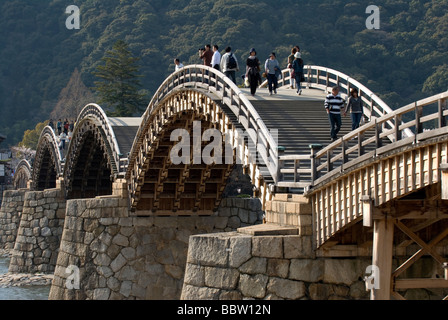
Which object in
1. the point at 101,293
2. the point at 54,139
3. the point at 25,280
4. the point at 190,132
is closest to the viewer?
the point at 190,132

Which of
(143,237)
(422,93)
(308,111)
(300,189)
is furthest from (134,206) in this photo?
(422,93)

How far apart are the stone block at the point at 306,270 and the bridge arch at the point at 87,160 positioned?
2323cm

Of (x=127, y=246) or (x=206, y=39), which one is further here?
(x=206, y=39)

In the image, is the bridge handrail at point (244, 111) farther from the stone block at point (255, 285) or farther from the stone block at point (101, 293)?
the stone block at point (101, 293)

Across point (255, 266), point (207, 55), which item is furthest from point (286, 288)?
point (207, 55)

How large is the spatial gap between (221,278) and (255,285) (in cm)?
63

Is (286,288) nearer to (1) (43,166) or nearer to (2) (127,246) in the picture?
(2) (127,246)

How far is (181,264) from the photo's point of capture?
27.8 m

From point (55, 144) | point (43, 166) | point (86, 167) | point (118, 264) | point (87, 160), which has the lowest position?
point (118, 264)

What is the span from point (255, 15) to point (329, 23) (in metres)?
8.03

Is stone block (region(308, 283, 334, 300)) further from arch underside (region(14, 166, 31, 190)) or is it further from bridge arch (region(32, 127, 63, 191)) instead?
arch underside (region(14, 166, 31, 190))

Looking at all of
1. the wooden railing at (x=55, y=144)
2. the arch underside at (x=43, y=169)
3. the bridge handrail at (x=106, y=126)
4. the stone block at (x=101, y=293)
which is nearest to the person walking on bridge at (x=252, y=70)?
the stone block at (x=101, y=293)

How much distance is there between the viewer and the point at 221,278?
13938 mm
